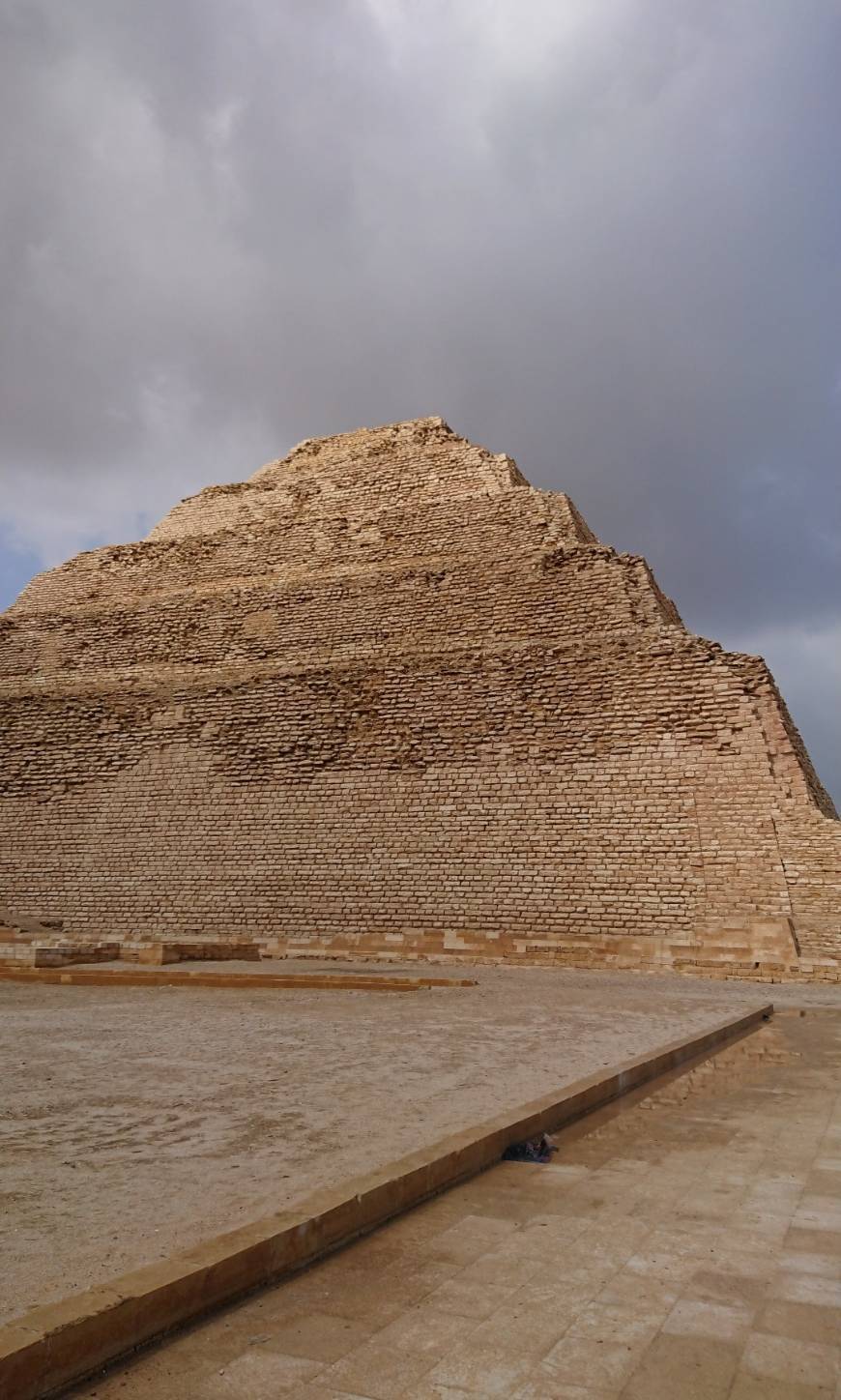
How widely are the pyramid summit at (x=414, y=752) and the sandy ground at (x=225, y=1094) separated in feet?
15.6

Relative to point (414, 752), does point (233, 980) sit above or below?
below

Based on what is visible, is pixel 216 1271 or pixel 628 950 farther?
pixel 628 950

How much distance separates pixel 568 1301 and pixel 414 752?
44.9ft

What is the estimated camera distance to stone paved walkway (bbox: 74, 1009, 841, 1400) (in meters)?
1.73

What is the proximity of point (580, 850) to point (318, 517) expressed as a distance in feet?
37.2

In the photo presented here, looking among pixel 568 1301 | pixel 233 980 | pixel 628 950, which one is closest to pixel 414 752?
pixel 628 950

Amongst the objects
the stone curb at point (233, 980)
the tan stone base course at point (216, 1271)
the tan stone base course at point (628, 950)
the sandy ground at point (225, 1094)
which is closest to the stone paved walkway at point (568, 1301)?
the tan stone base course at point (216, 1271)

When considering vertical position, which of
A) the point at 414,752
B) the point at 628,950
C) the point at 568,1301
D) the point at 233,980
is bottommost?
the point at 568,1301

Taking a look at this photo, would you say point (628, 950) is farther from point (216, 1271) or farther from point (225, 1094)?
point (216, 1271)

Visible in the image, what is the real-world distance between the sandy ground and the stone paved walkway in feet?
1.06

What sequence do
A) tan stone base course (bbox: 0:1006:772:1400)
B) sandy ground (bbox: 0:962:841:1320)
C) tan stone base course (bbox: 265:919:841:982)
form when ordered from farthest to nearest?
tan stone base course (bbox: 265:919:841:982), sandy ground (bbox: 0:962:841:1320), tan stone base course (bbox: 0:1006:772:1400)

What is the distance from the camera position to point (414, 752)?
15734 mm

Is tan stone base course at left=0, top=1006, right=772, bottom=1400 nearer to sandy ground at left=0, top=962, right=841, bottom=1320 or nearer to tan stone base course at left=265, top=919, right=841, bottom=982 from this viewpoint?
sandy ground at left=0, top=962, right=841, bottom=1320

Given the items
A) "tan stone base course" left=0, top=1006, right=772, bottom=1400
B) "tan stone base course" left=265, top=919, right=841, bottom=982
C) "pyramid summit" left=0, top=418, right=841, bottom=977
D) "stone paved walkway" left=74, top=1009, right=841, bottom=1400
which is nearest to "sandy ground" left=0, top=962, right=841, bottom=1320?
"tan stone base course" left=0, top=1006, right=772, bottom=1400
